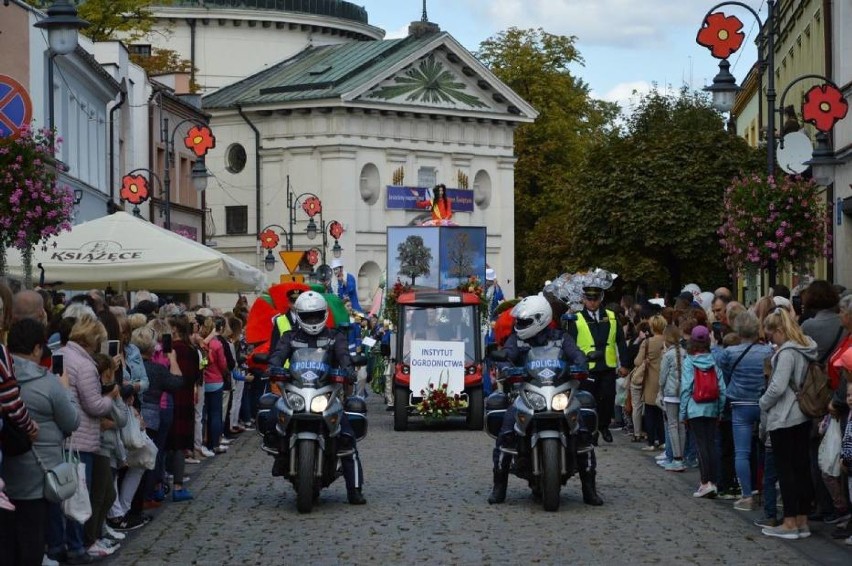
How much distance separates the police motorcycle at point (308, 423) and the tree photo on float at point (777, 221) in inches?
497

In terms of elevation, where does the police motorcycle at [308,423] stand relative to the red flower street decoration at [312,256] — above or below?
below

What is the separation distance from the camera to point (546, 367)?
15.3 meters

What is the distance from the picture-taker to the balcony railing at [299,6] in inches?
3634

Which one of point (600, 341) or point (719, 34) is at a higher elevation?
point (719, 34)

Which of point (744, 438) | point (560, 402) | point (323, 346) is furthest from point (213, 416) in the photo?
point (744, 438)

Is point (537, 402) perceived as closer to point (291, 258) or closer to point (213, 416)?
point (213, 416)

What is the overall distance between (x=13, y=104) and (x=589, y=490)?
28.1 ft

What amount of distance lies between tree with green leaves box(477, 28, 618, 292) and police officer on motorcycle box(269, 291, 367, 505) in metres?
75.0

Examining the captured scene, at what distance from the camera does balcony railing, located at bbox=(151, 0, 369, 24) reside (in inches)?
3634

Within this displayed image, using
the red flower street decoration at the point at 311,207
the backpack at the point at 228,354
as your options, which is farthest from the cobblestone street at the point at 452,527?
the red flower street decoration at the point at 311,207

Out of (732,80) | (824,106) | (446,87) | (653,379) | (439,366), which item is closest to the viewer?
(653,379)

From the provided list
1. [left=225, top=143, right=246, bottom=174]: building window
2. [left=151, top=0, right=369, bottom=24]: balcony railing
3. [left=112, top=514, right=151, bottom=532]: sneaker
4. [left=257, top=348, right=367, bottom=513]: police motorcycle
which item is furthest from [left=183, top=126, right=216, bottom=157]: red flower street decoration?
[left=151, top=0, right=369, bottom=24]: balcony railing

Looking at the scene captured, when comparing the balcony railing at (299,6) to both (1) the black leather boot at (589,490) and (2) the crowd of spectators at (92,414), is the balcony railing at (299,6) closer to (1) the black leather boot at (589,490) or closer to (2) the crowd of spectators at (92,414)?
(2) the crowd of spectators at (92,414)

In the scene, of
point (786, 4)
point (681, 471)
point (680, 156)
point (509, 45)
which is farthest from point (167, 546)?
point (509, 45)
